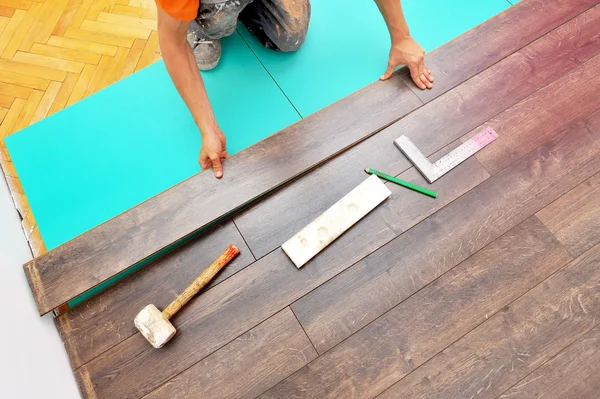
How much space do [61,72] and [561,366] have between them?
2341mm

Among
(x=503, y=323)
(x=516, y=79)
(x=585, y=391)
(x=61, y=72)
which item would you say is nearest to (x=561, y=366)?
(x=585, y=391)

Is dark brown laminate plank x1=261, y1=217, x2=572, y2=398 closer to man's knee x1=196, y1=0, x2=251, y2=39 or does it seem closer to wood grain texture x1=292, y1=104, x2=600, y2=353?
wood grain texture x1=292, y1=104, x2=600, y2=353

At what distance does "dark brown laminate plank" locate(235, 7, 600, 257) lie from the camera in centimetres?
157

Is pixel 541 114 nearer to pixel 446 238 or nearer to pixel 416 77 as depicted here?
pixel 416 77

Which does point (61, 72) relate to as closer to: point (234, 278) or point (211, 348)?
point (234, 278)

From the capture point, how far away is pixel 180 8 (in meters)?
1.21

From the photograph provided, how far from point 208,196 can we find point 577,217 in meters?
1.38

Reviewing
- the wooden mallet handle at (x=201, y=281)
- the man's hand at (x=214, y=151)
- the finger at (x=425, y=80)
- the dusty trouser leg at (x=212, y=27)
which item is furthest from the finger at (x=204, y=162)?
the finger at (x=425, y=80)

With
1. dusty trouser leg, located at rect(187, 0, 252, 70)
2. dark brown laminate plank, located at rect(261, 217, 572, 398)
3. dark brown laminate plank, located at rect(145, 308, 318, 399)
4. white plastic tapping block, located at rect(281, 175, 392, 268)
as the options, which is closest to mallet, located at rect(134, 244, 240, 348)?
dark brown laminate plank, located at rect(145, 308, 318, 399)

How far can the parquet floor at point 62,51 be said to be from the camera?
1873mm

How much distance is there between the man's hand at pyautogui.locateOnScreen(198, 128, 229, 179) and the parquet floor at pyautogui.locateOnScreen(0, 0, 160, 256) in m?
0.71

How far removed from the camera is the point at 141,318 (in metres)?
1.38

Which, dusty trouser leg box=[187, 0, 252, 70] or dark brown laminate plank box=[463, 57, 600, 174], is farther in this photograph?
dark brown laminate plank box=[463, 57, 600, 174]

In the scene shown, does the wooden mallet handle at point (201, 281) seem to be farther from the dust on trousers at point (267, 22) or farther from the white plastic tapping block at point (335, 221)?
the dust on trousers at point (267, 22)
